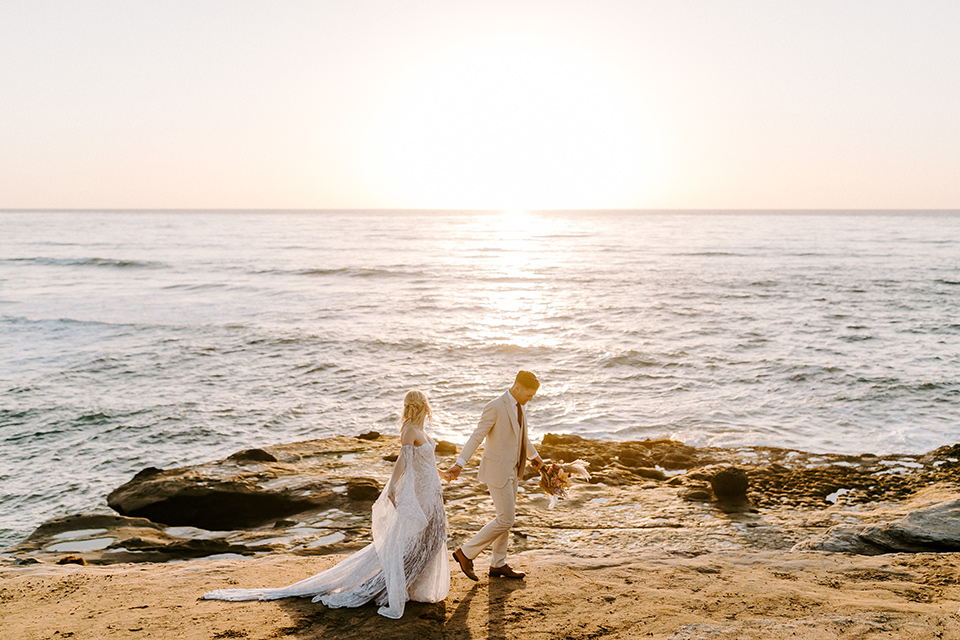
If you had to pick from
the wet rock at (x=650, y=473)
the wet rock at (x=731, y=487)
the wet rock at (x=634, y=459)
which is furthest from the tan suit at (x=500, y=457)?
the wet rock at (x=634, y=459)

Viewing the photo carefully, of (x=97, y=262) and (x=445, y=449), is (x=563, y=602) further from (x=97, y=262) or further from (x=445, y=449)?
(x=97, y=262)

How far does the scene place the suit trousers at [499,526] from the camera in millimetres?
6223

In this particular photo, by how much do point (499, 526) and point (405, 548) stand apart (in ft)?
3.17

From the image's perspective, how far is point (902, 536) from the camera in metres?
7.47

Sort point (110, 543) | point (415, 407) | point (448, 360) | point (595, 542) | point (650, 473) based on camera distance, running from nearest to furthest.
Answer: point (415, 407) < point (595, 542) < point (110, 543) < point (650, 473) < point (448, 360)

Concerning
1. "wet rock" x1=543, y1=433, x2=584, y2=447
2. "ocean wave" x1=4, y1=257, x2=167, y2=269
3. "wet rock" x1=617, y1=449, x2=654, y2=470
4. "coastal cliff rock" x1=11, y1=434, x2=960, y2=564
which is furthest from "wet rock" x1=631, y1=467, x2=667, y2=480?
"ocean wave" x1=4, y1=257, x2=167, y2=269

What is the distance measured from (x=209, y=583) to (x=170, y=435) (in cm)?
880

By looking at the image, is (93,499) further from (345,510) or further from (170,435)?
(345,510)

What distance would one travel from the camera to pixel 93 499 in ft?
36.1

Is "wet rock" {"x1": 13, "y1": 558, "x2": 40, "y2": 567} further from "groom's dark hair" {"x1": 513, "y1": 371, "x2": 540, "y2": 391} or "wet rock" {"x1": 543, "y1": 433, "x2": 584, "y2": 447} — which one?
"wet rock" {"x1": 543, "y1": 433, "x2": 584, "y2": 447}

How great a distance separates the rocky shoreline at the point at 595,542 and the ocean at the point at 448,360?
2044 mm

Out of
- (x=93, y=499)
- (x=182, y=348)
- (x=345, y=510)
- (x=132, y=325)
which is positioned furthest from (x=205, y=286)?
(x=345, y=510)

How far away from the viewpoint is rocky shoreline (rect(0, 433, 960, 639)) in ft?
17.7

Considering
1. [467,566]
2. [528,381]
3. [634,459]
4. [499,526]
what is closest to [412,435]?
[528,381]
